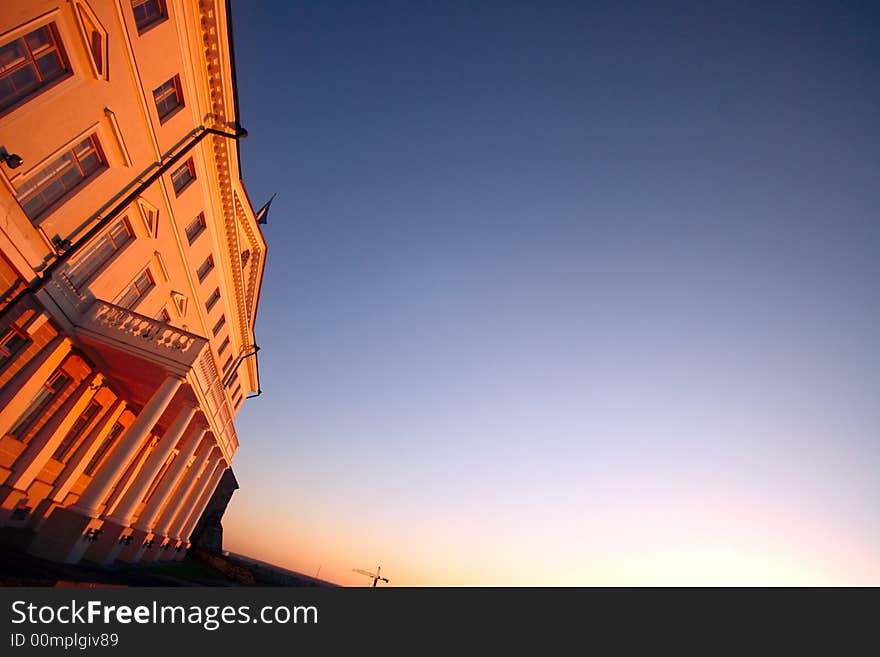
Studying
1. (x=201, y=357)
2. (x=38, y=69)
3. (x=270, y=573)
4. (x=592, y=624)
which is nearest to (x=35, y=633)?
(x=592, y=624)

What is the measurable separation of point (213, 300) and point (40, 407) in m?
9.44

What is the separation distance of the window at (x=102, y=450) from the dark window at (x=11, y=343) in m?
6.99

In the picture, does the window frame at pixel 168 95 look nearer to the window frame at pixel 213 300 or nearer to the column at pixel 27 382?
the column at pixel 27 382

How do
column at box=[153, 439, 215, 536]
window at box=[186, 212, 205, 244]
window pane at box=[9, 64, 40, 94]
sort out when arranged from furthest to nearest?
window at box=[186, 212, 205, 244] < column at box=[153, 439, 215, 536] < window pane at box=[9, 64, 40, 94]

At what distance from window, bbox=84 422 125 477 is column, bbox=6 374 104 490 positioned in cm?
288

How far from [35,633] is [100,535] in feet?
37.0

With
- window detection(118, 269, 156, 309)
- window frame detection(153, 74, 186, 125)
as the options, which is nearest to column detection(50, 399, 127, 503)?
window detection(118, 269, 156, 309)

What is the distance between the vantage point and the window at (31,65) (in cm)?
916

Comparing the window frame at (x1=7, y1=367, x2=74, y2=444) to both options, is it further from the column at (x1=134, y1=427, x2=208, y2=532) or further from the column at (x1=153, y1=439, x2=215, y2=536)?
the column at (x1=153, y1=439, x2=215, y2=536)

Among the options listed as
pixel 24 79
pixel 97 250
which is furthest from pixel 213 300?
pixel 24 79

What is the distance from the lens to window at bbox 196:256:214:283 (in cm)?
1958

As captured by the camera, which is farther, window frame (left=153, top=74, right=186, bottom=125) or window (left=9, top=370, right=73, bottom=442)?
window frame (left=153, top=74, right=186, bottom=125)

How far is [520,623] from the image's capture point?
4.46m

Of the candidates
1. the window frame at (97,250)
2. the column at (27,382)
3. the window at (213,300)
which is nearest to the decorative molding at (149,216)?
the window frame at (97,250)
